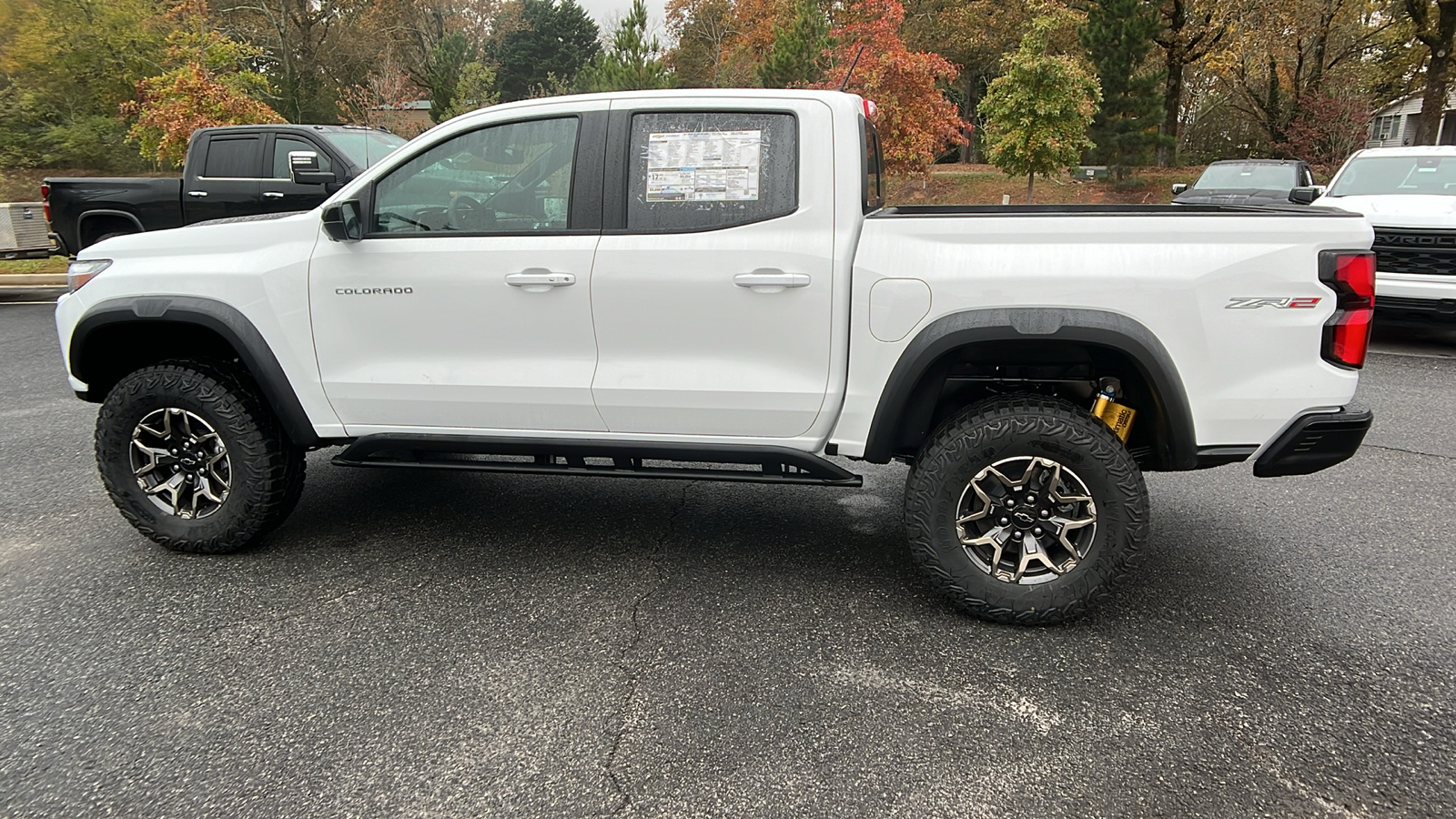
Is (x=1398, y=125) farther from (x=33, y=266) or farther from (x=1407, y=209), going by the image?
(x=33, y=266)

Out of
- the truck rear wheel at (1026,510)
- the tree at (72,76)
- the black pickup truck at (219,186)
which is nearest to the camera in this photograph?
the truck rear wheel at (1026,510)

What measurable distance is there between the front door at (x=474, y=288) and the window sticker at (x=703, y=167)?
0.79 ft

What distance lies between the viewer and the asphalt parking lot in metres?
2.51

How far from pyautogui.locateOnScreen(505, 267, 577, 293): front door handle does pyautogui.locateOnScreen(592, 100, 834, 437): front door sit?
12 centimetres

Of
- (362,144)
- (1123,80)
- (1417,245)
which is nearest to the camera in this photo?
(1417,245)

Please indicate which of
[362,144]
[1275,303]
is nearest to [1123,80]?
[362,144]

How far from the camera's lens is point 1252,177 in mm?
13344

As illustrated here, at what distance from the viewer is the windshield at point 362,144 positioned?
9492 millimetres

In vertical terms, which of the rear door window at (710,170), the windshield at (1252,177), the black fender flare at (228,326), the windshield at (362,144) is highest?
the windshield at (362,144)

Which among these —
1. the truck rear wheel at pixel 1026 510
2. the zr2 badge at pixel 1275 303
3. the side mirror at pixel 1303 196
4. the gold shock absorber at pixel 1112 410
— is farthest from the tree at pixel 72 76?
the zr2 badge at pixel 1275 303

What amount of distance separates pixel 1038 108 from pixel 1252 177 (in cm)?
775

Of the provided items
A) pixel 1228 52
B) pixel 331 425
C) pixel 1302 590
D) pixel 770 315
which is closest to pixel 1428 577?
pixel 1302 590

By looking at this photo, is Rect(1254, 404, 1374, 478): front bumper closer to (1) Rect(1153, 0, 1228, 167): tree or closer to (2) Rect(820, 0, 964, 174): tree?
(2) Rect(820, 0, 964, 174): tree

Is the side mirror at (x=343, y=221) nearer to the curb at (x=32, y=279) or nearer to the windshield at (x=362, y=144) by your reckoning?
the windshield at (x=362, y=144)
